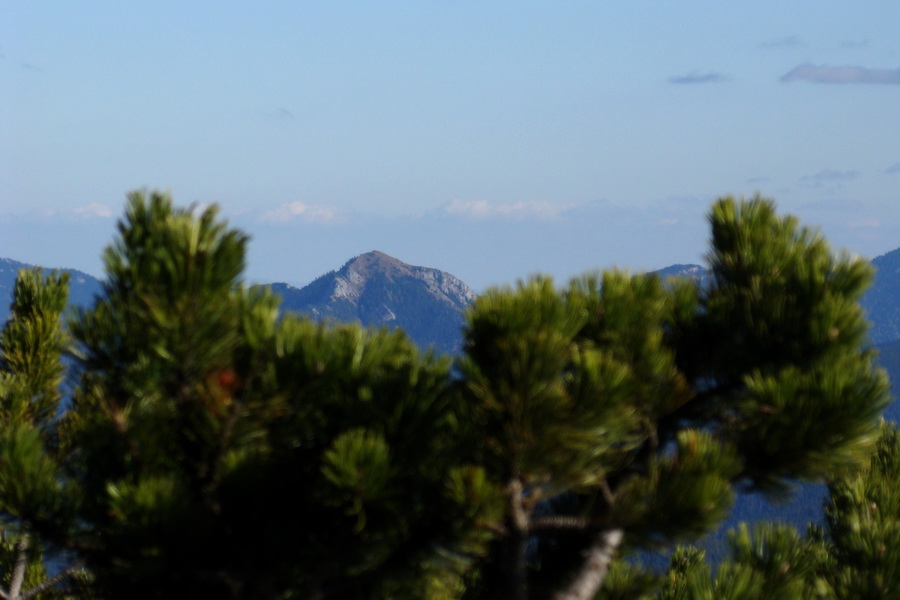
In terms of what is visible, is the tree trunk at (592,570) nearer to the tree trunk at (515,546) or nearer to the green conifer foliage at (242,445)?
the tree trunk at (515,546)

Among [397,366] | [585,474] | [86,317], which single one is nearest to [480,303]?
[397,366]

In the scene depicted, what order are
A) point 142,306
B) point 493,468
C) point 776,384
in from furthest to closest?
point 776,384 → point 493,468 → point 142,306

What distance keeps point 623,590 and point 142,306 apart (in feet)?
10.9

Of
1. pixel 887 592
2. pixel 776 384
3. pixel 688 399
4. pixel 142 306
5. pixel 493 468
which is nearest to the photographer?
pixel 142 306

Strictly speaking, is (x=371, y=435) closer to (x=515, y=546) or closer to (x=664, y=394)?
(x=515, y=546)

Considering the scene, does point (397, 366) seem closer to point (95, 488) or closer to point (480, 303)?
point (480, 303)

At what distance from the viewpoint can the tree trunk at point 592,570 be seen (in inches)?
187

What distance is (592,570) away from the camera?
4.82 m

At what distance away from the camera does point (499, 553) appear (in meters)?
5.08

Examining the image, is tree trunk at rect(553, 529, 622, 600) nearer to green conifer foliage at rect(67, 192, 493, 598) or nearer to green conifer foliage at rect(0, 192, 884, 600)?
green conifer foliage at rect(0, 192, 884, 600)

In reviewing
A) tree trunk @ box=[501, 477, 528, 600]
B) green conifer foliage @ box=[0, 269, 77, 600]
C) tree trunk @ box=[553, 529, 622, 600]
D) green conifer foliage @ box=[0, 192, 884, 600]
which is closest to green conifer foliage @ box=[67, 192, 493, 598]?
green conifer foliage @ box=[0, 192, 884, 600]

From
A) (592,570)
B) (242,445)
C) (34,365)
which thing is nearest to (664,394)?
(592,570)

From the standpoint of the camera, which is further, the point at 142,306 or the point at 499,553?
the point at 499,553

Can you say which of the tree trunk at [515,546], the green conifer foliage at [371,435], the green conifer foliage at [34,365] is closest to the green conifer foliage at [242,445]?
the green conifer foliage at [371,435]
